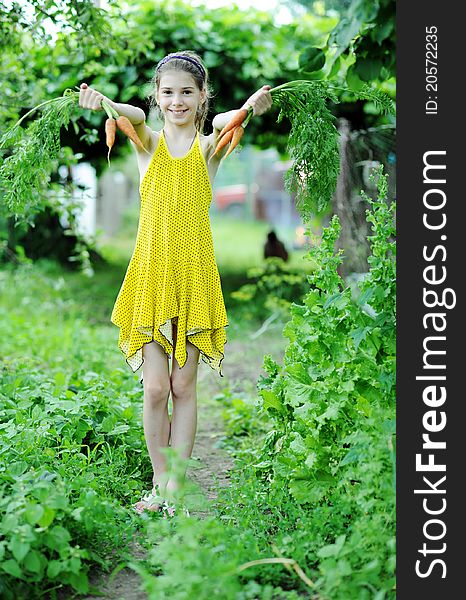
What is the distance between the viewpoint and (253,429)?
4.75 metres

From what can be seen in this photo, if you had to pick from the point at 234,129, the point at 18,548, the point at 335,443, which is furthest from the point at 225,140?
the point at 18,548

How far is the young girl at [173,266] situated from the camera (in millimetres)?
3369

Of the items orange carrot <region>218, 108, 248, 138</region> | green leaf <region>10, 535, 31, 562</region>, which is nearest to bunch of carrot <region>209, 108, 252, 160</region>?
orange carrot <region>218, 108, 248, 138</region>

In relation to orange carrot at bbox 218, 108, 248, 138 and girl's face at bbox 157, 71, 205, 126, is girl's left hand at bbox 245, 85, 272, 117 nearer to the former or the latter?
orange carrot at bbox 218, 108, 248, 138

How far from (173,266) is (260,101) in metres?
0.70

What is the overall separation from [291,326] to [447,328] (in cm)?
87

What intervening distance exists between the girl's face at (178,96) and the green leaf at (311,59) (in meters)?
0.50

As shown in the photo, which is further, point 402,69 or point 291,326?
point 291,326

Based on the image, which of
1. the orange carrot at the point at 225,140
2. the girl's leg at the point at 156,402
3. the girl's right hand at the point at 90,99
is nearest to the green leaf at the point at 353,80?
the orange carrot at the point at 225,140

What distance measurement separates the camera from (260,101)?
130 inches

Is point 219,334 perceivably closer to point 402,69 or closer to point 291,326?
point 291,326

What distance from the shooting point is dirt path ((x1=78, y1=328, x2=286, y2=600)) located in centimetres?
284

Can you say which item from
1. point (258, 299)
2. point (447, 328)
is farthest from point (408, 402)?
point (258, 299)

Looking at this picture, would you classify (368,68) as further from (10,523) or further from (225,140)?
(10,523)
